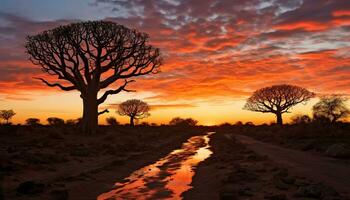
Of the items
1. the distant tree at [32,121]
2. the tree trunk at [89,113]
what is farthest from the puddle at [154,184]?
the distant tree at [32,121]

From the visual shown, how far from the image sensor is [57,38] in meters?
39.1

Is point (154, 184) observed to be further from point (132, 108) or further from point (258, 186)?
point (132, 108)

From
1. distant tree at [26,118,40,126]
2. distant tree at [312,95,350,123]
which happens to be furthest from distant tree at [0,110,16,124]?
distant tree at [312,95,350,123]

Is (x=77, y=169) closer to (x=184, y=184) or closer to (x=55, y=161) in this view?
(x=55, y=161)

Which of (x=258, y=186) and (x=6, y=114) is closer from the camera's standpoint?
(x=258, y=186)

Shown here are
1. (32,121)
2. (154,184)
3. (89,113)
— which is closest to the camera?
(154,184)

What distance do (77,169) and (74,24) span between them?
1000 inches

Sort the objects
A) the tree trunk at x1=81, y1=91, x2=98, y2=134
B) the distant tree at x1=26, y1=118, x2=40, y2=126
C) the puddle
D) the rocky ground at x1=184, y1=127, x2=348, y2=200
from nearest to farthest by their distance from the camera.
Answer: the rocky ground at x1=184, y1=127, x2=348, y2=200
the puddle
the tree trunk at x1=81, y1=91, x2=98, y2=134
the distant tree at x1=26, y1=118, x2=40, y2=126

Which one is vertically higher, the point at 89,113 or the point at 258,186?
the point at 89,113

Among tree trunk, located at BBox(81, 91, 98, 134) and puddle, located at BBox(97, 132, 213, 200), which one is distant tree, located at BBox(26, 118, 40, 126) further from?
puddle, located at BBox(97, 132, 213, 200)

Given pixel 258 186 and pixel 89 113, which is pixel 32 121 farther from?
pixel 258 186

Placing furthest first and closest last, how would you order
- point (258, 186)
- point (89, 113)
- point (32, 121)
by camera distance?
point (32, 121) < point (89, 113) < point (258, 186)

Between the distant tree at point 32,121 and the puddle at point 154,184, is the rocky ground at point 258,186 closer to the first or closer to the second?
the puddle at point 154,184

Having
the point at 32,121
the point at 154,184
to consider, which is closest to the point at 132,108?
the point at 32,121
